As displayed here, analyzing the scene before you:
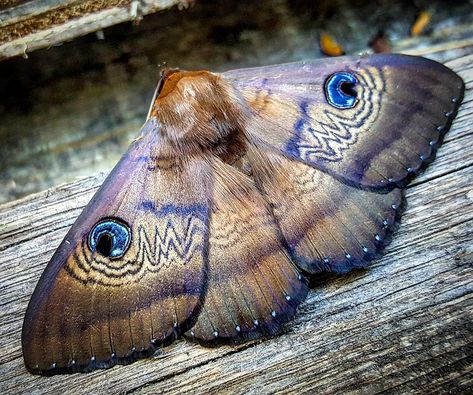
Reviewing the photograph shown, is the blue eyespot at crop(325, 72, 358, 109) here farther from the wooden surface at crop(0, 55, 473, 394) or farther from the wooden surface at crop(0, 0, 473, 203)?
the wooden surface at crop(0, 0, 473, 203)

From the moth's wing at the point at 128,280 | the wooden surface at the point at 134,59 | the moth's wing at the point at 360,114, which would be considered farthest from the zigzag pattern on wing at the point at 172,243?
the wooden surface at the point at 134,59

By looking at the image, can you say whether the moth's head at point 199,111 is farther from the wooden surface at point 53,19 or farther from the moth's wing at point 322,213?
the wooden surface at point 53,19

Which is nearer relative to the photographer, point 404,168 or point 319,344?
point 319,344

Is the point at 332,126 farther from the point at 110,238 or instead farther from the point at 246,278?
the point at 110,238

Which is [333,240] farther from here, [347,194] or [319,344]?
[319,344]

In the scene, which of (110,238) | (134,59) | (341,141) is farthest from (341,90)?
(134,59)


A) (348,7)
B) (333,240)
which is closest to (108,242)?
(333,240)
